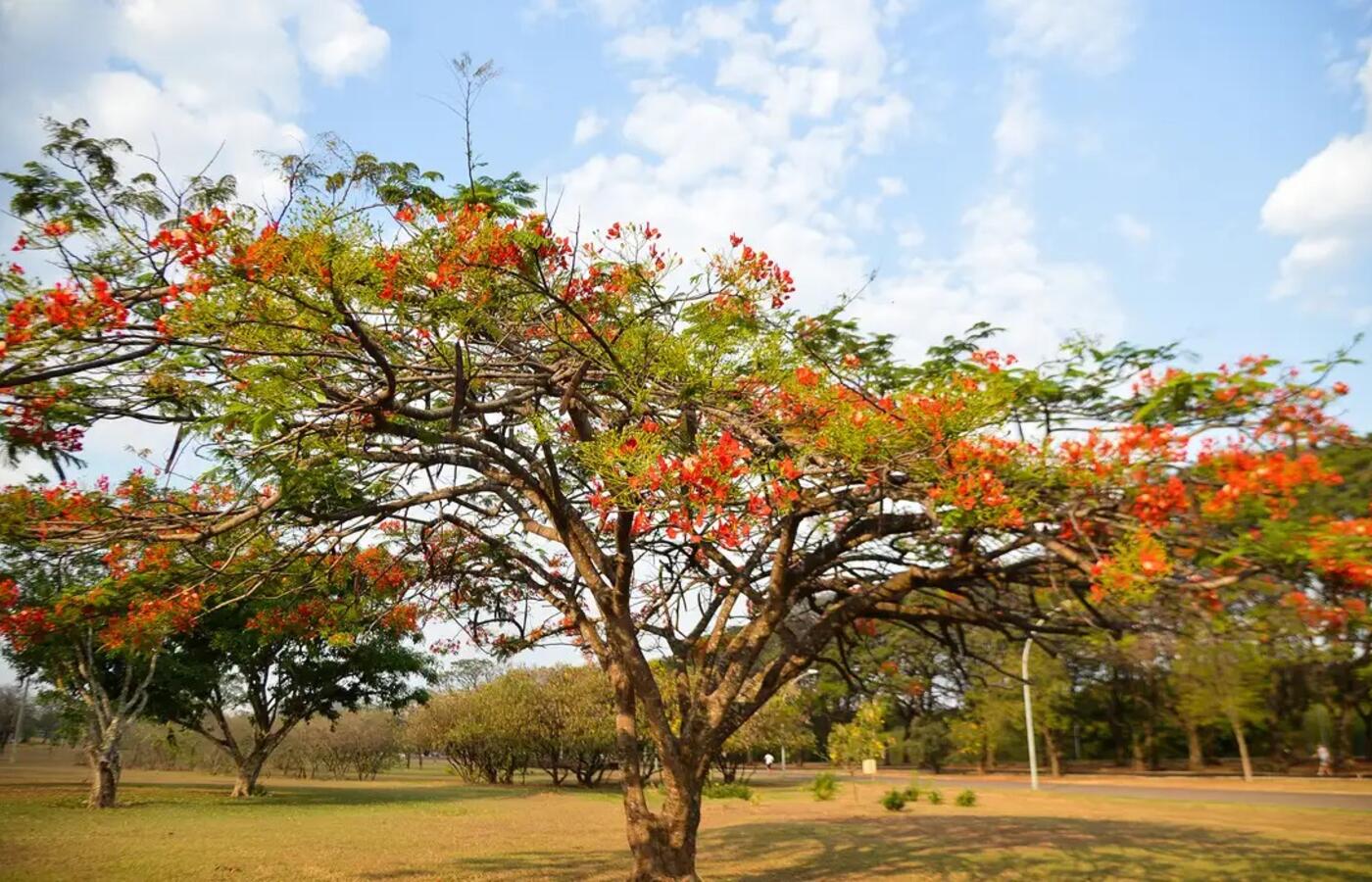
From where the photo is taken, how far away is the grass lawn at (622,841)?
9.52 meters

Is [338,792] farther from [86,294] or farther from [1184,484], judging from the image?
[1184,484]

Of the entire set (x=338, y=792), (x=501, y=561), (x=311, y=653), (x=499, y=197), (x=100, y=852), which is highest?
(x=499, y=197)

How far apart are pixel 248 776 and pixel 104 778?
5.76m

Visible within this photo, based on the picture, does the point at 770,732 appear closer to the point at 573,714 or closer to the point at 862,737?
the point at 573,714

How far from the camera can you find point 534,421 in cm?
657

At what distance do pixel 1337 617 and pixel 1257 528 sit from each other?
0.63 metres

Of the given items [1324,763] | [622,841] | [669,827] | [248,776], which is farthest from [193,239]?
[1324,763]

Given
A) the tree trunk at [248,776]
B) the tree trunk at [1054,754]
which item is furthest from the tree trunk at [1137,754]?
the tree trunk at [248,776]

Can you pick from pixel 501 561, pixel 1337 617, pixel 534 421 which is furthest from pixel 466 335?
pixel 1337 617

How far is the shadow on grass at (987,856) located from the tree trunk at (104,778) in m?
11.8

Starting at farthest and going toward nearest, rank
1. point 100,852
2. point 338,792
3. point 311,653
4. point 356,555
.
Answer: point 338,792 → point 311,653 → point 100,852 → point 356,555

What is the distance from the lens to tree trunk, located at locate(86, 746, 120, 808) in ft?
56.4

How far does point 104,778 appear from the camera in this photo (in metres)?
17.3

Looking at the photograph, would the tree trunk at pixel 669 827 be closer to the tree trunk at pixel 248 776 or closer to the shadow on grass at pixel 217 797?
the shadow on grass at pixel 217 797
